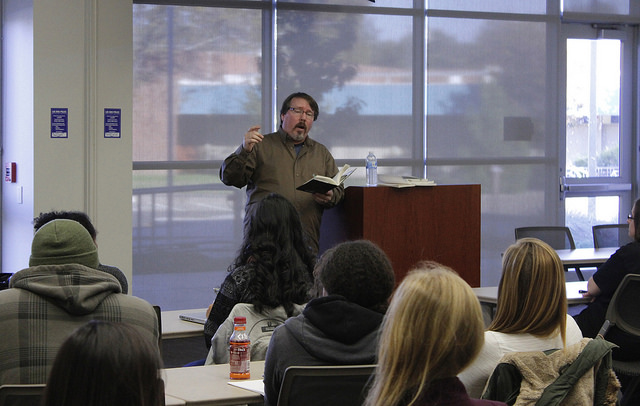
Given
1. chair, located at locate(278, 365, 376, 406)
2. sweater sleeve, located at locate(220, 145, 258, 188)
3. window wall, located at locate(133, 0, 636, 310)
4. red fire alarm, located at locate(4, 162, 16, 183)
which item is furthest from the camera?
window wall, located at locate(133, 0, 636, 310)

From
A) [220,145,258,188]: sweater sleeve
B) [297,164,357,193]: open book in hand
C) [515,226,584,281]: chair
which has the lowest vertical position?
[515,226,584,281]: chair

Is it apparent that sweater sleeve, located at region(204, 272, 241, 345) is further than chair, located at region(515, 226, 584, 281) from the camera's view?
No

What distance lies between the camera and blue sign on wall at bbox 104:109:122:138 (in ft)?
19.4

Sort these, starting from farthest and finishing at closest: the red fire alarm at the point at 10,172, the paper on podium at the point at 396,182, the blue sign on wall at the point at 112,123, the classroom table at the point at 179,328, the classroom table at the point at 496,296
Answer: the red fire alarm at the point at 10,172 → the blue sign on wall at the point at 112,123 → the paper on podium at the point at 396,182 → the classroom table at the point at 496,296 → the classroom table at the point at 179,328

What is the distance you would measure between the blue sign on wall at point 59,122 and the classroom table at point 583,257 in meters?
3.69

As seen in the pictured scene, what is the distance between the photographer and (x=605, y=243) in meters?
6.87

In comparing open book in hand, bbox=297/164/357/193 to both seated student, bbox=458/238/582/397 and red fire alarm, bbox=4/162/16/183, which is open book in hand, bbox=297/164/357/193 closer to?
seated student, bbox=458/238/582/397

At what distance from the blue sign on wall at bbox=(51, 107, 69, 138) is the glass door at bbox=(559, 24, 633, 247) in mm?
5352

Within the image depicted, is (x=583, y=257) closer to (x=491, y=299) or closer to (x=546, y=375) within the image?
(x=491, y=299)

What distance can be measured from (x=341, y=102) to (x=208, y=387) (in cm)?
533

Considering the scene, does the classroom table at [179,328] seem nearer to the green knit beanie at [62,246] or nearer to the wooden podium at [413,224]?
the green knit beanie at [62,246]

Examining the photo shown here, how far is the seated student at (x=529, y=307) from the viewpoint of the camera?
2.56 m

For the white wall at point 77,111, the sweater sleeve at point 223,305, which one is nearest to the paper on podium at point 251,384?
the sweater sleeve at point 223,305

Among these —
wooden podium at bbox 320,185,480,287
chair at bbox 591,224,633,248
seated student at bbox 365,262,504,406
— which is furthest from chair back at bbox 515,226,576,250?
seated student at bbox 365,262,504,406
